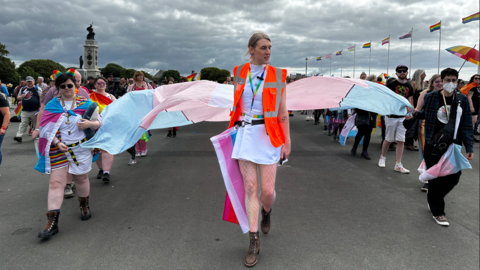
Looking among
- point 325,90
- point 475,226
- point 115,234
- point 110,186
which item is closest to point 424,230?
point 475,226

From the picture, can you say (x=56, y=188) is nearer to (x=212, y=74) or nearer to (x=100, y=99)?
(x=100, y=99)

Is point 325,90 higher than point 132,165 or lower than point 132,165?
higher

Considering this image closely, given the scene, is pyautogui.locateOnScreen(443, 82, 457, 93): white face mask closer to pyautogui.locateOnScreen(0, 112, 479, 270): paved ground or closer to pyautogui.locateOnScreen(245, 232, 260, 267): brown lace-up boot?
pyautogui.locateOnScreen(0, 112, 479, 270): paved ground

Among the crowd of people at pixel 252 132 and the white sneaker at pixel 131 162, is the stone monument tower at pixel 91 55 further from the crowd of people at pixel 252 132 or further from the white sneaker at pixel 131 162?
the crowd of people at pixel 252 132

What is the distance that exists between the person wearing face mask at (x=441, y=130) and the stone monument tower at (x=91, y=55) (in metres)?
66.2

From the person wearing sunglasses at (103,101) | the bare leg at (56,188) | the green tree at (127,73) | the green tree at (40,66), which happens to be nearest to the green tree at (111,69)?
the green tree at (127,73)

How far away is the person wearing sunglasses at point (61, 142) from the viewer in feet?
11.5

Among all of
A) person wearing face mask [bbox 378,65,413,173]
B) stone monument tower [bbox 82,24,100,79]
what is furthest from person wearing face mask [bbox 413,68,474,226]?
stone monument tower [bbox 82,24,100,79]

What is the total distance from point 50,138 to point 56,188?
0.59 m

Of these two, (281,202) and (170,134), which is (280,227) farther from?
(170,134)

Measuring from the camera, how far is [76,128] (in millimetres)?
3662

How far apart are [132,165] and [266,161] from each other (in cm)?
474

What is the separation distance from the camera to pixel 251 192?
9.73 ft

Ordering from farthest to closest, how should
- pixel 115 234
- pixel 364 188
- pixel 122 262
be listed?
pixel 364 188 → pixel 115 234 → pixel 122 262
